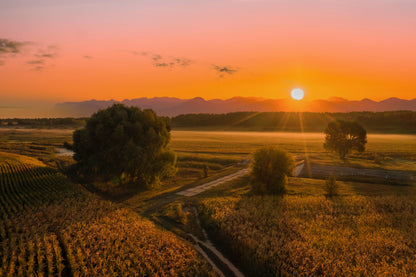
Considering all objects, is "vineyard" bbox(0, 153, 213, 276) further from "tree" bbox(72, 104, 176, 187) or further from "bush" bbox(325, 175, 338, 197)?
"bush" bbox(325, 175, 338, 197)

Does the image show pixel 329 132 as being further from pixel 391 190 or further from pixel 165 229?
pixel 165 229

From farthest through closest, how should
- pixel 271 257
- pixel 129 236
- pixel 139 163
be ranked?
1. pixel 139 163
2. pixel 129 236
3. pixel 271 257

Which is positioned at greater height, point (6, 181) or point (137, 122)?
point (137, 122)

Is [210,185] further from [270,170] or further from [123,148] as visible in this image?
[123,148]

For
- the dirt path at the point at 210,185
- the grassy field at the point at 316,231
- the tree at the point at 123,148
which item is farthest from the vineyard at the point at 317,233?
the tree at the point at 123,148

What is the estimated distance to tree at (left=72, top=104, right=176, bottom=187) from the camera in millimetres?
52469

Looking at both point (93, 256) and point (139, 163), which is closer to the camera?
point (93, 256)

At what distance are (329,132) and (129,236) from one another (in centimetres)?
8602

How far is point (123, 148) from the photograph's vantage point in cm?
5250

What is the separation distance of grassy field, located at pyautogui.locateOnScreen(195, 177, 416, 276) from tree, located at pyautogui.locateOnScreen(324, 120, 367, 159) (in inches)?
1748

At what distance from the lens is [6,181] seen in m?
48.7

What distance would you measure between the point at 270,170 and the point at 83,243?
34039mm

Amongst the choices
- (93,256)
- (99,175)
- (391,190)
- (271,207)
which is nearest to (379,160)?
(391,190)

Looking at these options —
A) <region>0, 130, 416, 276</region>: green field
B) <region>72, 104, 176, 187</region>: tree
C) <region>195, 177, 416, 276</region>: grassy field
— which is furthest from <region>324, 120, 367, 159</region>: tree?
<region>72, 104, 176, 187</region>: tree
